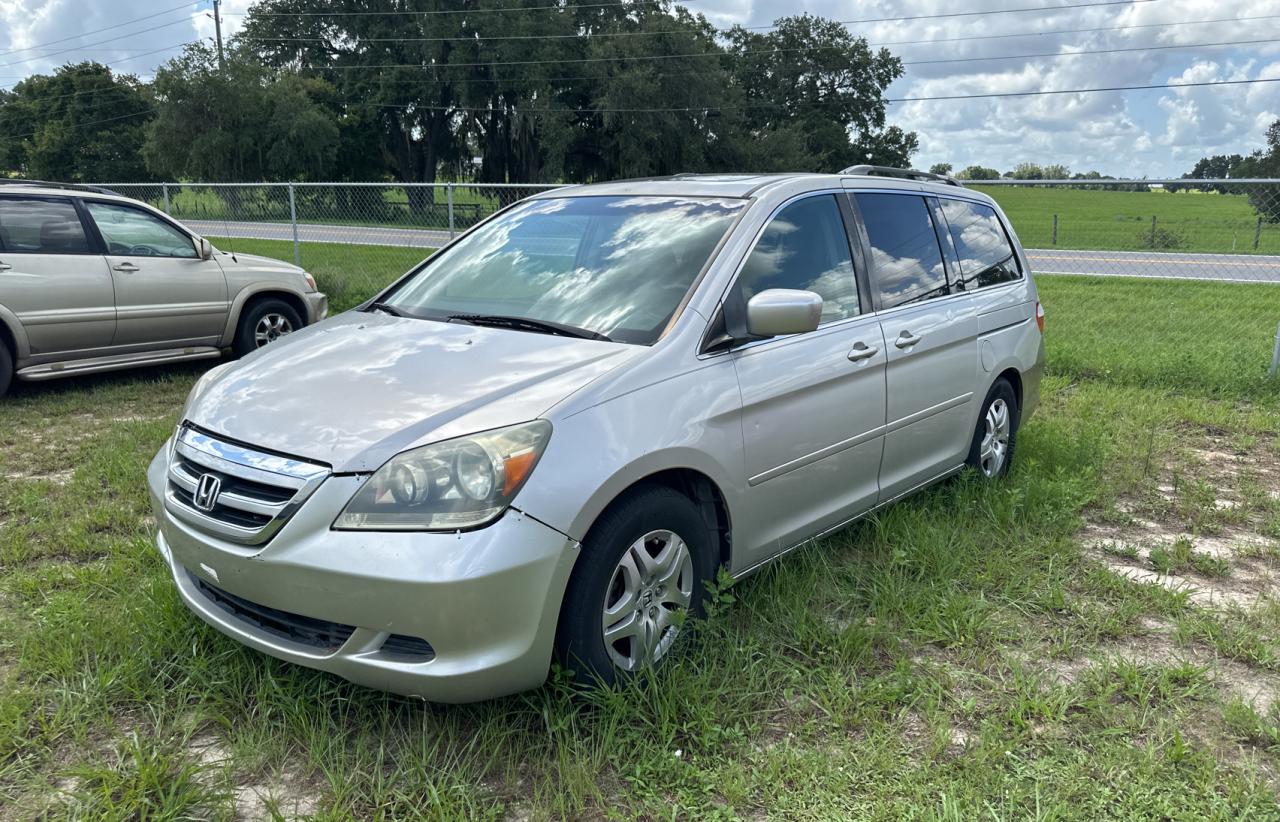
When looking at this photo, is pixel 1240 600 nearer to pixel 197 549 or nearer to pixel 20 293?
pixel 197 549

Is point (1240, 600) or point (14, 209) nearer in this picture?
point (1240, 600)

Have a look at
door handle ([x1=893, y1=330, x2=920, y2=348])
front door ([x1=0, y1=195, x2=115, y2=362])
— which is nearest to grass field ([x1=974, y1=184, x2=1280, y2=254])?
door handle ([x1=893, y1=330, x2=920, y2=348])

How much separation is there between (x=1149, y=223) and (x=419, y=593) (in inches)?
928

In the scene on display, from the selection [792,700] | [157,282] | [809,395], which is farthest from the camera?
[157,282]

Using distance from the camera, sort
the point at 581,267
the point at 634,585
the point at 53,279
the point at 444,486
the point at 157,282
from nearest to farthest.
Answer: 1. the point at 444,486
2. the point at 634,585
3. the point at 581,267
4. the point at 53,279
5. the point at 157,282

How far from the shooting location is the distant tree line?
3941cm

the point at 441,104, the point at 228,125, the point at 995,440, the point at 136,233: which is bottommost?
the point at 995,440

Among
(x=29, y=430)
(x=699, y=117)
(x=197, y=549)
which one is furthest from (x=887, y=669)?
(x=699, y=117)

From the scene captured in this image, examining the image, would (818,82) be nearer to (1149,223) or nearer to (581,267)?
(1149,223)

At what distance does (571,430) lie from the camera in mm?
2590

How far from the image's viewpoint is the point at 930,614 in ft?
11.4

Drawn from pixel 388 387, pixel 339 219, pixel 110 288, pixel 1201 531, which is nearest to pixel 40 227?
pixel 110 288

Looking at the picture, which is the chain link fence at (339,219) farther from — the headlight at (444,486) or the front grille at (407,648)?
the front grille at (407,648)

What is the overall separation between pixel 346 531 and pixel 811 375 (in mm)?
1854
